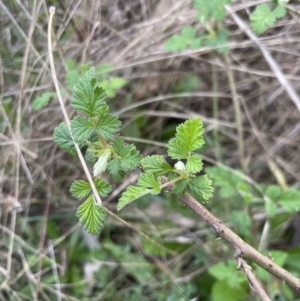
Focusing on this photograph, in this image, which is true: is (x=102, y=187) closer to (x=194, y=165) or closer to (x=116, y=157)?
(x=116, y=157)

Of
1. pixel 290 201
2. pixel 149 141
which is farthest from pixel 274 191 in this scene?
pixel 149 141

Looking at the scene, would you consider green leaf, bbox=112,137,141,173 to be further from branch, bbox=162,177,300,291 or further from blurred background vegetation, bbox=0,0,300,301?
blurred background vegetation, bbox=0,0,300,301

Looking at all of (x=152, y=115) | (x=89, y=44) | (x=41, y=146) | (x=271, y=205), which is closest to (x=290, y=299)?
(x=271, y=205)

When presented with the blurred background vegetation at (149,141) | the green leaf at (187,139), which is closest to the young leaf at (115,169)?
the green leaf at (187,139)

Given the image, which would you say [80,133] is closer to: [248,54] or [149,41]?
[149,41]

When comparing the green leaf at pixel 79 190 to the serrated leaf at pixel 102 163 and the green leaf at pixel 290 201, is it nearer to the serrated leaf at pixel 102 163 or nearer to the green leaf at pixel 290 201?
the serrated leaf at pixel 102 163
